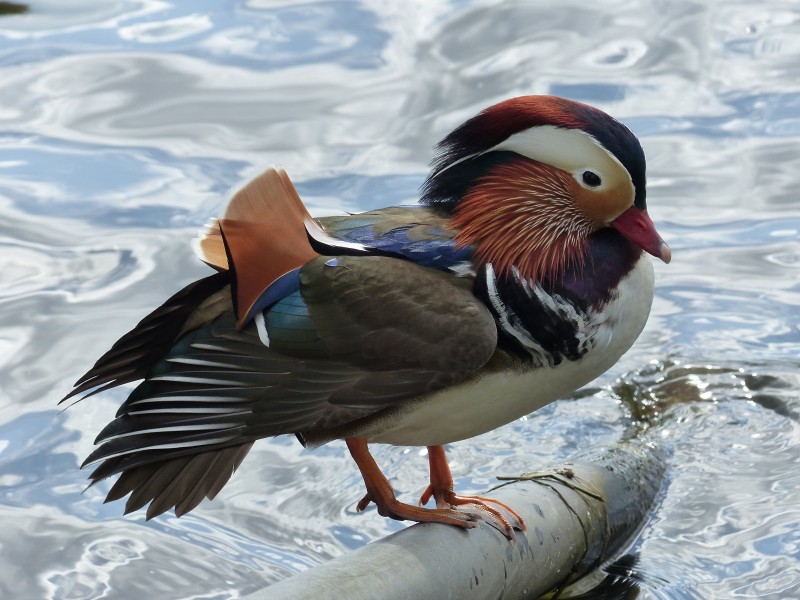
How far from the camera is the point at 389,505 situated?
303 centimetres

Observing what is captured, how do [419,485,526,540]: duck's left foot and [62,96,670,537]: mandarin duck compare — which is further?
[419,485,526,540]: duck's left foot

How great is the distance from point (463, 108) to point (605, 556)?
338cm

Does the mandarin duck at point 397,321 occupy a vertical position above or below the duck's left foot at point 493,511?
above

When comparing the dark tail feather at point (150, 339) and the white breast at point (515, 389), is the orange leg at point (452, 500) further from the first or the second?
the dark tail feather at point (150, 339)

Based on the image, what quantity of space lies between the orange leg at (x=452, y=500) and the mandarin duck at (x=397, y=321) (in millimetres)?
11

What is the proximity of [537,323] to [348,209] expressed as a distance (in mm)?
2767

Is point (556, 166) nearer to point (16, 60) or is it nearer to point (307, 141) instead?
point (307, 141)

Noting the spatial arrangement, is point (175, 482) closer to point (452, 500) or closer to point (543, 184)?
point (452, 500)

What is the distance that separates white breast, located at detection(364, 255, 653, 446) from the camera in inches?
113

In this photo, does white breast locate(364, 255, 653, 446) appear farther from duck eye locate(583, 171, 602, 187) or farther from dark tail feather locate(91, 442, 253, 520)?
dark tail feather locate(91, 442, 253, 520)

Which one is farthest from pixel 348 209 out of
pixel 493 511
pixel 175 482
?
pixel 175 482

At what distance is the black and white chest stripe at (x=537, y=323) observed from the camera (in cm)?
286

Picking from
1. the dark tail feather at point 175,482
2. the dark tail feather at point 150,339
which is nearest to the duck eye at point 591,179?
the dark tail feather at point 150,339

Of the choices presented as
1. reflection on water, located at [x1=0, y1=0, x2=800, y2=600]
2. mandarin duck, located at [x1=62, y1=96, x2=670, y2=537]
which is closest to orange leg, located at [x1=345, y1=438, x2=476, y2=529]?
mandarin duck, located at [x1=62, y1=96, x2=670, y2=537]
